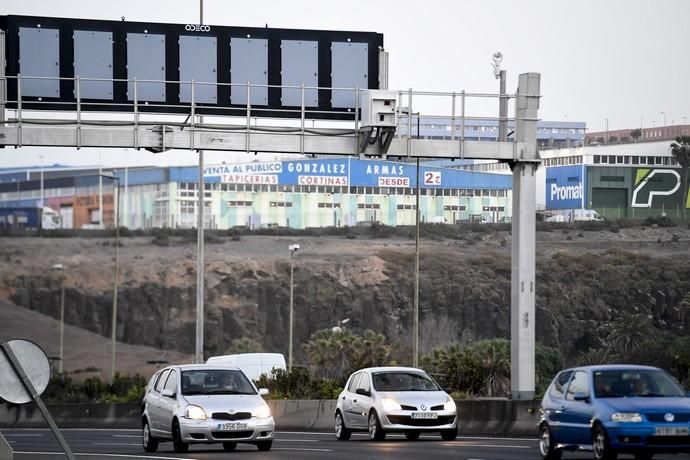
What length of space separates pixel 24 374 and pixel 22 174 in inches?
5954

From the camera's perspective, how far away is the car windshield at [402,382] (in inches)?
1101

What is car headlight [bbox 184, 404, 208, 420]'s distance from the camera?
2445 cm

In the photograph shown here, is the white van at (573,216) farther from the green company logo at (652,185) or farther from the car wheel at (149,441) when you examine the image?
the car wheel at (149,441)

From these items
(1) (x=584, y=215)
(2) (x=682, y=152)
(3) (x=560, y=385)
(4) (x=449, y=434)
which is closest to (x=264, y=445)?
(4) (x=449, y=434)

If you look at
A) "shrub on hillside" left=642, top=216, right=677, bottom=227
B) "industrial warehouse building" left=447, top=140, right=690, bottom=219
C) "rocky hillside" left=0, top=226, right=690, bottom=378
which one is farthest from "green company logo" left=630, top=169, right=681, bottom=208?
"rocky hillside" left=0, top=226, right=690, bottom=378

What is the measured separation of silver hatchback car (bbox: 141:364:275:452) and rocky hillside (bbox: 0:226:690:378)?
86.1m

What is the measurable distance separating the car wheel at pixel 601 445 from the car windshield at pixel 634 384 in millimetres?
615

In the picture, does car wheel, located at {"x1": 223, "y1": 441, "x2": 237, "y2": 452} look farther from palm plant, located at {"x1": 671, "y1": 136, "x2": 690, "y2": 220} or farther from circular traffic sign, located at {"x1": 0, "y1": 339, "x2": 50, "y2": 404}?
palm plant, located at {"x1": 671, "y1": 136, "x2": 690, "y2": 220}

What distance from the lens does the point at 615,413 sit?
1853 cm

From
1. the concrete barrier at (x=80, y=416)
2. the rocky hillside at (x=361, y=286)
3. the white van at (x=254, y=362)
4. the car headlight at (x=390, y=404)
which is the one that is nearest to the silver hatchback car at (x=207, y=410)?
the car headlight at (x=390, y=404)

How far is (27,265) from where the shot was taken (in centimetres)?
13562

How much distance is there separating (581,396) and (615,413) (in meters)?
0.93

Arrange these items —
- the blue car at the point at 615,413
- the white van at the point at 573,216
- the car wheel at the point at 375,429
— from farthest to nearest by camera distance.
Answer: the white van at the point at 573,216 < the car wheel at the point at 375,429 < the blue car at the point at 615,413

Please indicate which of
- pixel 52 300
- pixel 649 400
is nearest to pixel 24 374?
pixel 649 400
